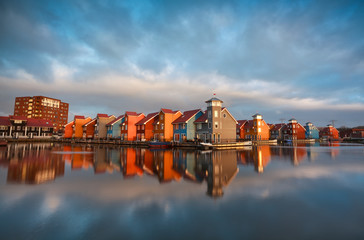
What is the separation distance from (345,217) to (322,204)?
4.36 ft

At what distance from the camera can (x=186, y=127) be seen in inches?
1863

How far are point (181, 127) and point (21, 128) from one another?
59.4 metres

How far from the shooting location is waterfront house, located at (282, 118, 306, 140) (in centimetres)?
8606

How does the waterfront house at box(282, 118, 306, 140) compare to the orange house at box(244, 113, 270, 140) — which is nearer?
the orange house at box(244, 113, 270, 140)

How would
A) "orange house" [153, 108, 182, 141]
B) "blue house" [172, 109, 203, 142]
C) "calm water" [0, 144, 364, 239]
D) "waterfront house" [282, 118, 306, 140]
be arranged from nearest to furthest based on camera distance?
"calm water" [0, 144, 364, 239], "blue house" [172, 109, 203, 142], "orange house" [153, 108, 182, 141], "waterfront house" [282, 118, 306, 140]

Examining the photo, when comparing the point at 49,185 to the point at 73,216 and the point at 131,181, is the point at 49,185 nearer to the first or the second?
the point at 131,181

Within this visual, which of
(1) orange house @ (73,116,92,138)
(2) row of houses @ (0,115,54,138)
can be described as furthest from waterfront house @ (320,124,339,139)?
(2) row of houses @ (0,115,54,138)

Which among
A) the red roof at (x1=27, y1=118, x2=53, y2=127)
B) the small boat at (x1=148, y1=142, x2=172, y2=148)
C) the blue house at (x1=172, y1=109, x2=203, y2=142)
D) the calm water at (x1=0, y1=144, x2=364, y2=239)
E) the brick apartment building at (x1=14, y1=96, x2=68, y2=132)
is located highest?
the brick apartment building at (x1=14, y1=96, x2=68, y2=132)

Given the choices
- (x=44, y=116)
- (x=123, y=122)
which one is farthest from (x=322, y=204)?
(x=44, y=116)

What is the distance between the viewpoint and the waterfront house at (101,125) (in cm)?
6881

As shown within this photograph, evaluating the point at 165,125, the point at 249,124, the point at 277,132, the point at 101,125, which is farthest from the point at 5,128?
the point at 277,132

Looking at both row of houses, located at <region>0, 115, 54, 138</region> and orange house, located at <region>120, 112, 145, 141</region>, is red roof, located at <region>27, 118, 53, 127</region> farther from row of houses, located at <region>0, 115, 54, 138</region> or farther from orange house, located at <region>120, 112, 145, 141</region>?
orange house, located at <region>120, 112, 145, 141</region>

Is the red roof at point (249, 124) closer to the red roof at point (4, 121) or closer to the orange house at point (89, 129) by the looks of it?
the orange house at point (89, 129)

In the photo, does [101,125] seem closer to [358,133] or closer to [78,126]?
[78,126]
